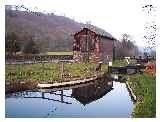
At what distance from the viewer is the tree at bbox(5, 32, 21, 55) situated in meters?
3.65

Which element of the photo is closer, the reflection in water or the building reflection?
the building reflection

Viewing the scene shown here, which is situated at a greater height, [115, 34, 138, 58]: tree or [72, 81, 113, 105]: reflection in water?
[115, 34, 138, 58]: tree

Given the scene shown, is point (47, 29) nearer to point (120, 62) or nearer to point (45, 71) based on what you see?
point (45, 71)

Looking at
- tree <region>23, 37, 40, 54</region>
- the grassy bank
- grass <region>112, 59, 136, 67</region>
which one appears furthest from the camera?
grass <region>112, 59, 136, 67</region>

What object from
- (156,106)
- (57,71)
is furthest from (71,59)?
(156,106)

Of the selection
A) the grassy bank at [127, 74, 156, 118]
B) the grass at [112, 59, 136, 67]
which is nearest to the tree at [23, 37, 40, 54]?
the grass at [112, 59, 136, 67]

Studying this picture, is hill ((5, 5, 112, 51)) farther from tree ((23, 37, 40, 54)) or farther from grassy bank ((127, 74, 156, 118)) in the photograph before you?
grassy bank ((127, 74, 156, 118))

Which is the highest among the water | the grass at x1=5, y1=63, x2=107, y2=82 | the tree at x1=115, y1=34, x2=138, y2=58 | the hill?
the hill

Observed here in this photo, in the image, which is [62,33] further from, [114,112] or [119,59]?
[114,112]

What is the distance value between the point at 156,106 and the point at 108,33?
87 cm

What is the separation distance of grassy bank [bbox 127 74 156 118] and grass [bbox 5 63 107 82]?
368mm

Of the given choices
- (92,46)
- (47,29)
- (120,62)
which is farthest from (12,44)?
(120,62)

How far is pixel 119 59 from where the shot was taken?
3865 mm

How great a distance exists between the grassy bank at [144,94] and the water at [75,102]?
11cm
